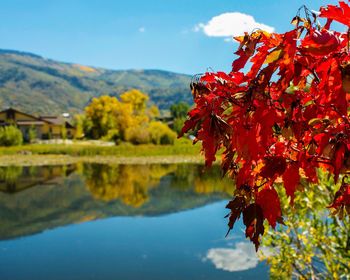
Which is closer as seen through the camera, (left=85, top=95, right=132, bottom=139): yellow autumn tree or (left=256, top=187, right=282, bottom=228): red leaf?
(left=256, top=187, right=282, bottom=228): red leaf

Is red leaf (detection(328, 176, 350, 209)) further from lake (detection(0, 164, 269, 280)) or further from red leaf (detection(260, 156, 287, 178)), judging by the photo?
lake (detection(0, 164, 269, 280))

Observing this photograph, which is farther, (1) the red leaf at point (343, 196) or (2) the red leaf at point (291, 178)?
(1) the red leaf at point (343, 196)

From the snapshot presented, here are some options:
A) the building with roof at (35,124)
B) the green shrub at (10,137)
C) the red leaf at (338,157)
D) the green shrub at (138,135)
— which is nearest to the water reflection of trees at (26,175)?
the green shrub at (10,137)

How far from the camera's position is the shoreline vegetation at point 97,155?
29.4 m

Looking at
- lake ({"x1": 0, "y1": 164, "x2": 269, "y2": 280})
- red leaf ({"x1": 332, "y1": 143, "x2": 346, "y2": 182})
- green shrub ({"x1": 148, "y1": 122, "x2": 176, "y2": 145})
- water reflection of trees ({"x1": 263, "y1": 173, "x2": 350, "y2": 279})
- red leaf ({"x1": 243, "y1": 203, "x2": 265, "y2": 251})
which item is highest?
red leaf ({"x1": 332, "y1": 143, "x2": 346, "y2": 182})

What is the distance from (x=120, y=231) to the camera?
36.2 ft

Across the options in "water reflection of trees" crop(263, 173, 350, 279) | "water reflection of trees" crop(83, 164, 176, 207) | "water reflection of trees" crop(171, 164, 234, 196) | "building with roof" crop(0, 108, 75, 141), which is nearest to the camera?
"water reflection of trees" crop(263, 173, 350, 279)

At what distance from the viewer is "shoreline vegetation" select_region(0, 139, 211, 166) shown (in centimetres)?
2941

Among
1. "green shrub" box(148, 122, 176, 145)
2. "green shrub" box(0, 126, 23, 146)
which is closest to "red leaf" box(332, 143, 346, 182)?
"green shrub" box(148, 122, 176, 145)

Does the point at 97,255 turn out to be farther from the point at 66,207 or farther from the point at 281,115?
the point at 281,115

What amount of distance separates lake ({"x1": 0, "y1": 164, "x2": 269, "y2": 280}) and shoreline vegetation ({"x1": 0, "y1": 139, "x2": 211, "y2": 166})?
9889mm

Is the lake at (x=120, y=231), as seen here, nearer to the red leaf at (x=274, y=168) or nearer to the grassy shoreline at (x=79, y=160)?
the red leaf at (x=274, y=168)

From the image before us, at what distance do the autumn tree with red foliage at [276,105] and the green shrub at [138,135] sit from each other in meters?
37.9

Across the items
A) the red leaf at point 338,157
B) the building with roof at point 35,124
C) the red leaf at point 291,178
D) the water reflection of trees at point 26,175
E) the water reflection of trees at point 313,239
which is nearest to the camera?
the red leaf at point 338,157
